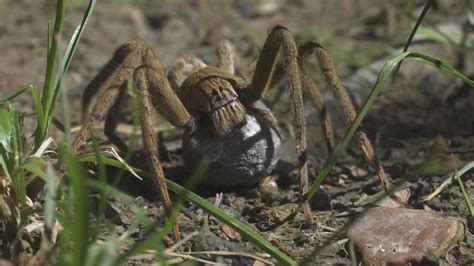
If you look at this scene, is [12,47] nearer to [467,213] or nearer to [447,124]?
[447,124]

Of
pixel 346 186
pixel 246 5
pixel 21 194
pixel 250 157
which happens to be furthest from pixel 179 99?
pixel 246 5

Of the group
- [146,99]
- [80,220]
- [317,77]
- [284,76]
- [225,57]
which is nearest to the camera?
[80,220]

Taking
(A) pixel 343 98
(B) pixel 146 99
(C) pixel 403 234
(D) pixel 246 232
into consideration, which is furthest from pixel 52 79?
(C) pixel 403 234

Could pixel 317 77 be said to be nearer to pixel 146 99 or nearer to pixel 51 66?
pixel 146 99

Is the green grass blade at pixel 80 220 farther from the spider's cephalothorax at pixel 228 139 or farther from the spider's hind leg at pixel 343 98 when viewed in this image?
the spider's hind leg at pixel 343 98

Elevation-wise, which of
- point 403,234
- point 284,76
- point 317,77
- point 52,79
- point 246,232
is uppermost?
point 52,79
